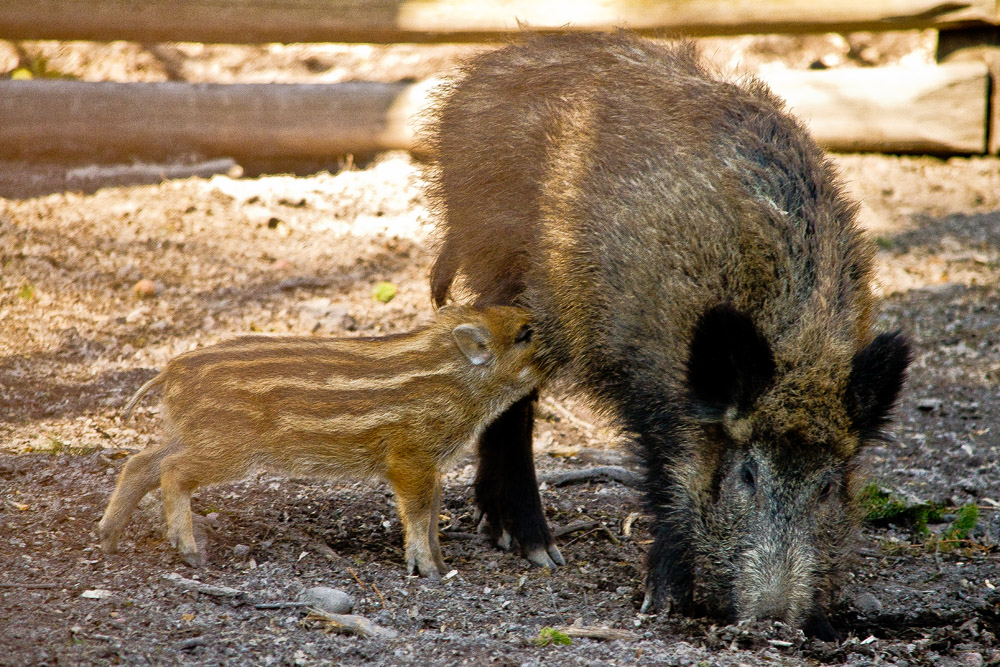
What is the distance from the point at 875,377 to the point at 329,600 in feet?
6.70

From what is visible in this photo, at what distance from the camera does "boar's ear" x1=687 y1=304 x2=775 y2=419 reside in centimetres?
356

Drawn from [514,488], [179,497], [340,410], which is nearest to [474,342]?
[340,410]

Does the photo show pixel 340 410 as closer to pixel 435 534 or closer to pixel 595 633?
pixel 435 534

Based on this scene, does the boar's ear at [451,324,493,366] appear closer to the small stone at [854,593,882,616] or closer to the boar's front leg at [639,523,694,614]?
the boar's front leg at [639,523,694,614]

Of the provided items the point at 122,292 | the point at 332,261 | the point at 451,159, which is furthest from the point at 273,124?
the point at 451,159

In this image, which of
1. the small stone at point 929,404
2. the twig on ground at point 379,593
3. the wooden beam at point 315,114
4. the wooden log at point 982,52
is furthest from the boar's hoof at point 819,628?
the wooden log at point 982,52

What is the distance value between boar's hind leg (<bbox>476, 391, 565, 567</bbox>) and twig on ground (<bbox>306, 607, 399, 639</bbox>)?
1168mm

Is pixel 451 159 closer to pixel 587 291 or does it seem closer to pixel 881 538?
pixel 587 291

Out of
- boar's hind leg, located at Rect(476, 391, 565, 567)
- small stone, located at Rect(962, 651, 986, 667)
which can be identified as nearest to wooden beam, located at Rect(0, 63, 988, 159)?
boar's hind leg, located at Rect(476, 391, 565, 567)

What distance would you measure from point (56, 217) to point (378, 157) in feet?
8.51

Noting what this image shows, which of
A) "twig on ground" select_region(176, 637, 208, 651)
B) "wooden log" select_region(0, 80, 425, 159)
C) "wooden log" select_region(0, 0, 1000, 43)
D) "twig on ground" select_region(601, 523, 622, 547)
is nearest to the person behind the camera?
"twig on ground" select_region(176, 637, 208, 651)

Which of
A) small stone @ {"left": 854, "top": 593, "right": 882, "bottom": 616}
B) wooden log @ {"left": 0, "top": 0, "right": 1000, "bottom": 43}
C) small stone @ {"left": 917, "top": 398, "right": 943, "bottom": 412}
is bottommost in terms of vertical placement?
small stone @ {"left": 917, "top": 398, "right": 943, "bottom": 412}

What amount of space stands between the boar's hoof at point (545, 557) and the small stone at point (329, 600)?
1.10 m

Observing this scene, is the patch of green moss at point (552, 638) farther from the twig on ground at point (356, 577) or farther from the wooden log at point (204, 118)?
the wooden log at point (204, 118)
